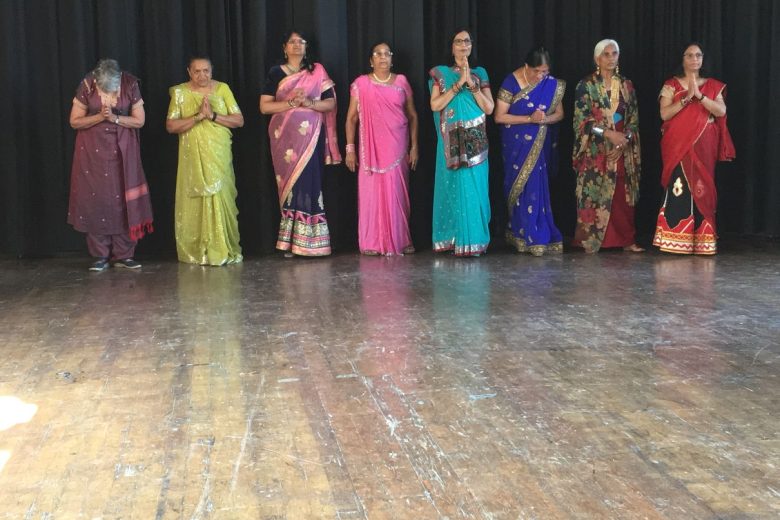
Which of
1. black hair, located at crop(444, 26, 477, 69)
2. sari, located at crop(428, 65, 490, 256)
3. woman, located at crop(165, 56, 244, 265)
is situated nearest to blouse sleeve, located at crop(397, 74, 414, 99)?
sari, located at crop(428, 65, 490, 256)

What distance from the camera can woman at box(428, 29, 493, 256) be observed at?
232 inches

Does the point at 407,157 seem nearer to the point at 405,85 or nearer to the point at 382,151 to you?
the point at 382,151

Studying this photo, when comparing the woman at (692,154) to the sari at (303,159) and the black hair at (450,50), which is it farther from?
the sari at (303,159)

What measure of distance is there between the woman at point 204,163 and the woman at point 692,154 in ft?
9.07

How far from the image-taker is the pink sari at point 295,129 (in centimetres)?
593

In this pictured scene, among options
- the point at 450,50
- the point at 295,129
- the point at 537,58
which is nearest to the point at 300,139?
the point at 295,129

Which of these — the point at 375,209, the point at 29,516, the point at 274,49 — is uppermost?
the point at 274,49

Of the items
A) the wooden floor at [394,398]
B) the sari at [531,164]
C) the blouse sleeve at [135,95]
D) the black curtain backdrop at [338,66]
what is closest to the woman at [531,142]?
the sari at [531,164]

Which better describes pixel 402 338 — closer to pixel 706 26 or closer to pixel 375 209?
pixel 375 209

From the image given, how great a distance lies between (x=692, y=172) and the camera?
588cm

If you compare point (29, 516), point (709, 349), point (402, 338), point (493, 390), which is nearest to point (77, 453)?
point (29, 516)

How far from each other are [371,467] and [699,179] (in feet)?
13.6

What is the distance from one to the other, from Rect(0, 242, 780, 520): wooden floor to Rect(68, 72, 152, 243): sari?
0.70 meters

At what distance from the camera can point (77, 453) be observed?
2523 mm
